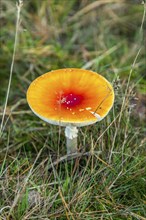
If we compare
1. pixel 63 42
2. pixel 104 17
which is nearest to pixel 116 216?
pixel 63 42

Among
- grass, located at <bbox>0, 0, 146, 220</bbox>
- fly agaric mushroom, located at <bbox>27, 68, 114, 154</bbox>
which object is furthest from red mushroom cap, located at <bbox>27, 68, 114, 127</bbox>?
grass, located at <bbox>0, 0, 146, 220</bbox>

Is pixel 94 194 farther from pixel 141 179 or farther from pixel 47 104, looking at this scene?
pixel 47 104

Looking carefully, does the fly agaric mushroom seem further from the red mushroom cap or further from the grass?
A: the grass

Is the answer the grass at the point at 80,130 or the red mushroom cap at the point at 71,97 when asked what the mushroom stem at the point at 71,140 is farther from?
the red mushroom cap at the point at 71,97

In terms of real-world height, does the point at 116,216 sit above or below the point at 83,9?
below

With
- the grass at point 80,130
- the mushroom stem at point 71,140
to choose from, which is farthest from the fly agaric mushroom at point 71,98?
the grass at point 80,130
